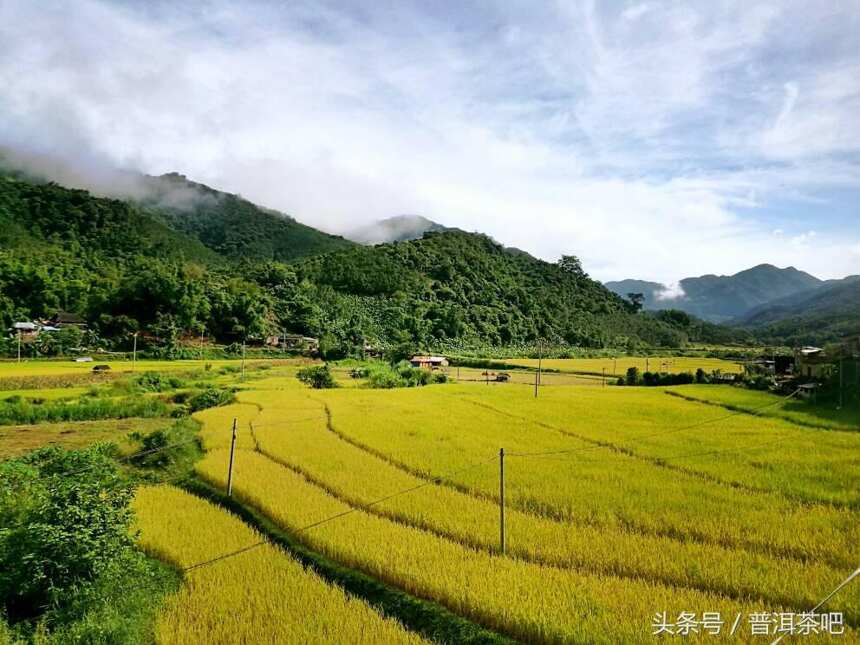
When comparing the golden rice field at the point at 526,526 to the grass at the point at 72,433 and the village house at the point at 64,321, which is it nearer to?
the grass at the point at 72,433

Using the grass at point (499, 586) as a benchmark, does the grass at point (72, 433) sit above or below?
below

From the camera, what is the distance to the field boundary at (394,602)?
558cm

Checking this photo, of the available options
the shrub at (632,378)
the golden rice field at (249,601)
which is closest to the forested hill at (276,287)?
the shrub at (632,378)

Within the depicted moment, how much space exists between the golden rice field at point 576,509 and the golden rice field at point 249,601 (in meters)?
0.78

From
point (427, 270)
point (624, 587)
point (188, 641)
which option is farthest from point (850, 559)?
point (427, 270)

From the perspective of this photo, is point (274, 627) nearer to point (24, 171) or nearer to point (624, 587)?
point (624, 587)

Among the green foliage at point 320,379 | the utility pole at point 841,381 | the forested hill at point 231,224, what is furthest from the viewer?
the forested hill at point 231,224

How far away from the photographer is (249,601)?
6.11 metres

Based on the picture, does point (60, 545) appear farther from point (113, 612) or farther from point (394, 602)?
point (394, 602)

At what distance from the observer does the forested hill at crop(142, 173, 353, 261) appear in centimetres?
11062

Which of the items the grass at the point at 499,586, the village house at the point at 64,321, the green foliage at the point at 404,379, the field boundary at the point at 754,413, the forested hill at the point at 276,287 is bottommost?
the green foliage at the point at 404,379

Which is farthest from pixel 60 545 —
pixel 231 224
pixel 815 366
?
pixel 231 224

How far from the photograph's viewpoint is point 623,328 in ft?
302

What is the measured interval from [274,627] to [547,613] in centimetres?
278
